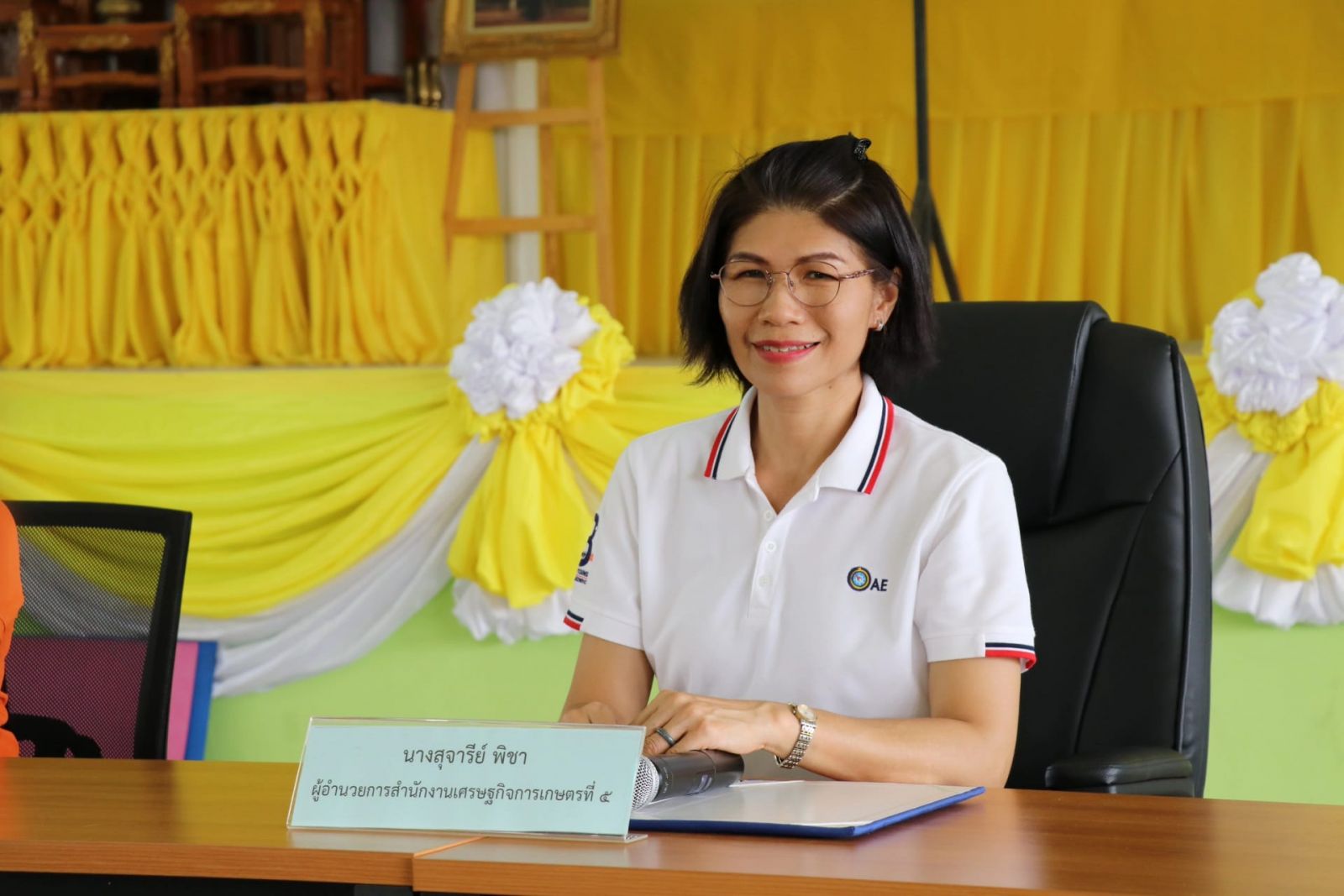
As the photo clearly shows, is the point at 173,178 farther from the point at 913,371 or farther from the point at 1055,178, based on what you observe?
the point at 913,371

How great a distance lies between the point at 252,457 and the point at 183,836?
7.24 feet

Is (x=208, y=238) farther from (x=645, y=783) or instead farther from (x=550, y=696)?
(x=645, y=783)

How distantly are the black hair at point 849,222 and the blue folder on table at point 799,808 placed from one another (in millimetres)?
537

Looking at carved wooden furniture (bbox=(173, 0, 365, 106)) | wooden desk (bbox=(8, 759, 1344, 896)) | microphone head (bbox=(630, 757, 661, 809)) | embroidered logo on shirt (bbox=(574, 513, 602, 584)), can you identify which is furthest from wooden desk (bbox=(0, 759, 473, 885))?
carved wooden furniture (bbox=(173, 0, 365, 106))

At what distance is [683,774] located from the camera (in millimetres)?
1062

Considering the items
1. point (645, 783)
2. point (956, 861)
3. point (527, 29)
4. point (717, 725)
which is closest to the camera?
point (956, 861)

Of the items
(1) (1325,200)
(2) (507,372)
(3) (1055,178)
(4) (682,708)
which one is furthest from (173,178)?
(4) (682,708)

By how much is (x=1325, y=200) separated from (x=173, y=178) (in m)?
2.61

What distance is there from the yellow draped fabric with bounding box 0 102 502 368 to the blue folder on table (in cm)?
270

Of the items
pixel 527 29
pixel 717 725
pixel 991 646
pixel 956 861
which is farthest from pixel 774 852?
pixel 527 29

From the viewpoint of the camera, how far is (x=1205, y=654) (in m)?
1.52

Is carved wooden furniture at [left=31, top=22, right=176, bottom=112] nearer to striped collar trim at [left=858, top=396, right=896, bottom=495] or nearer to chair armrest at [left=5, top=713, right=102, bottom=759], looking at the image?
chair armrest at [left=5, top=713, right=102, bottom=759]

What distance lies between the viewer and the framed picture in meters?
3.53

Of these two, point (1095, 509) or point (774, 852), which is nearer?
point (774, 852)
